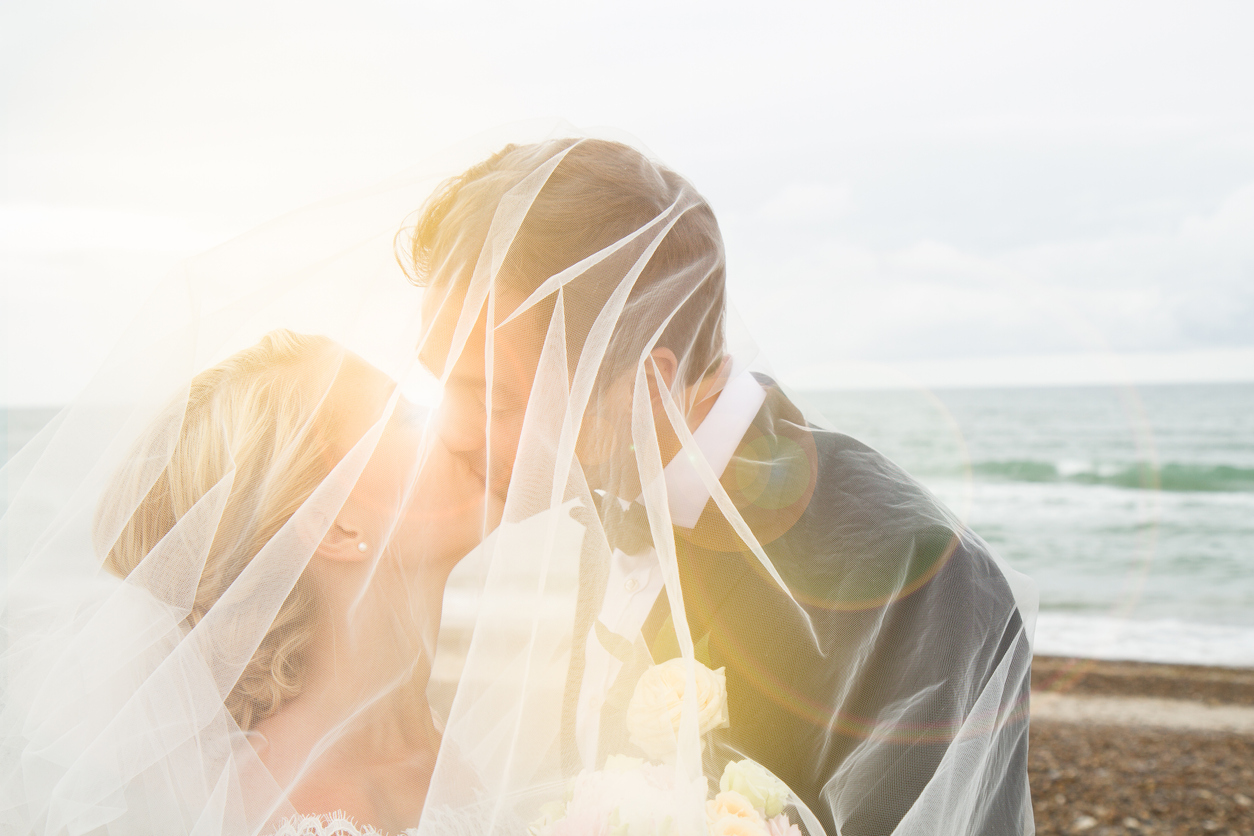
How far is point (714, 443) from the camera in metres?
1.87

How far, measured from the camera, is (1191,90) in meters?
26.0

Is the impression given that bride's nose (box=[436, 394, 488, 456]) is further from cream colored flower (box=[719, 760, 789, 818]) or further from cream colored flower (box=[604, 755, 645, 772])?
cream colored flower (box=[719, 760, 789, 818])

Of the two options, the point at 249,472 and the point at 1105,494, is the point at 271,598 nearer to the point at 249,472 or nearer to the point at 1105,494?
the point at 249,472

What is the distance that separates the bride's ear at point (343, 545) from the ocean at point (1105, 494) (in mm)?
1281

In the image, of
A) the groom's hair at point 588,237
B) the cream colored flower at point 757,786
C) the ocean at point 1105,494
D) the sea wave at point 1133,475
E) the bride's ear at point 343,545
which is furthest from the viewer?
the sea wave at point 1133,475

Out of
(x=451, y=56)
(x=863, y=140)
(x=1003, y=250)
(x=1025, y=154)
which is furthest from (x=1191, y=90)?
(x=451, y=56)

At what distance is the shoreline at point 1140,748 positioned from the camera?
5.84 metres

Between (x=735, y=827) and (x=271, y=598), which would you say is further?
(x=271, y=598)

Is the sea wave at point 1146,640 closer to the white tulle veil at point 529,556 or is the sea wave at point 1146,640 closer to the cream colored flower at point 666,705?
the white tulle veil at point 529,556

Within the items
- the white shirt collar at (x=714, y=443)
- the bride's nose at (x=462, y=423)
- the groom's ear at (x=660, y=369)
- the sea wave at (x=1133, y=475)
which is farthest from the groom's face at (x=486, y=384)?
the sea wave at (x=1133, y=475)

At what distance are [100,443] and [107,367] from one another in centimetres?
17

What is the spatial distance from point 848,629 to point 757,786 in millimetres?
446

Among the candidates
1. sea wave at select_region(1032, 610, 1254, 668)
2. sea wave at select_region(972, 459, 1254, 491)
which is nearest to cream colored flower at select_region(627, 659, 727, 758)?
sea wave at select_region(1032, 610, 1254, 668)

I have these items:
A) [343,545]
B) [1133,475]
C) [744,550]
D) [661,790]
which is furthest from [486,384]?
[1133,475]
